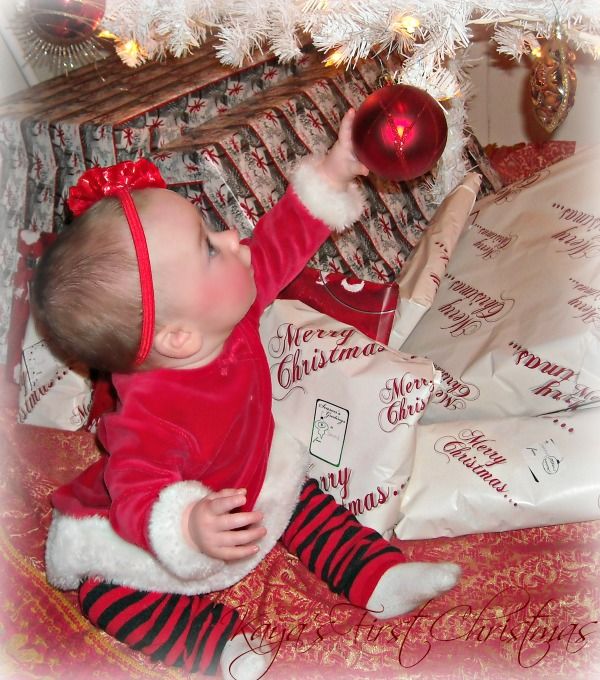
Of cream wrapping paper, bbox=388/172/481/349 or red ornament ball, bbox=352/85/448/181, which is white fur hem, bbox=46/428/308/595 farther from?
red ornament ball, bbox=352/85/448/181

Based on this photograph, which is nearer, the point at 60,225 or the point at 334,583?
the point at 334,583

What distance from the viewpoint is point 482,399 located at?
1117 mm

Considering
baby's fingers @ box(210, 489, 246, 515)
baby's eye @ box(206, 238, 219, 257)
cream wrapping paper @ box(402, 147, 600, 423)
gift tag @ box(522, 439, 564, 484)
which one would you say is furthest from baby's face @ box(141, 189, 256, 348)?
gift tag @ box(522, 439, 564, 484)

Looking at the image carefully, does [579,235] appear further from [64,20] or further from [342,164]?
[64,20]

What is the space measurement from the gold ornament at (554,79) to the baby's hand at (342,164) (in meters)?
0.26

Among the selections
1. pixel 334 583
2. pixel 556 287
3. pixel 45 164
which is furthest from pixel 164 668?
pixel 45 164

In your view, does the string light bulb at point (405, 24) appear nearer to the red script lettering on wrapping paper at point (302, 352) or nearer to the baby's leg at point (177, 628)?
the red script lettering on wrapping paper at point (302, 352)

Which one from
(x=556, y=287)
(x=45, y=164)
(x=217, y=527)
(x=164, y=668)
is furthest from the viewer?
(x=45, y=164)

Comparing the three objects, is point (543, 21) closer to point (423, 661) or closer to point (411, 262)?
point (411, 262)

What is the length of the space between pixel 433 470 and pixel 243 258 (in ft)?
1.38

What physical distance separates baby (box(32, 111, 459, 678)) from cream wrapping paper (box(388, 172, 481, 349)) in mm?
217

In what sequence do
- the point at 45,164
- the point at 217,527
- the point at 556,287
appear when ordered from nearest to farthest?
the point at 217,527
the point at 556,287
the point at 45,164

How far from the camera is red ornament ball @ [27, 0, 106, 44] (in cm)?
111

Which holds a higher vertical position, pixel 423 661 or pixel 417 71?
pixel 417 71
